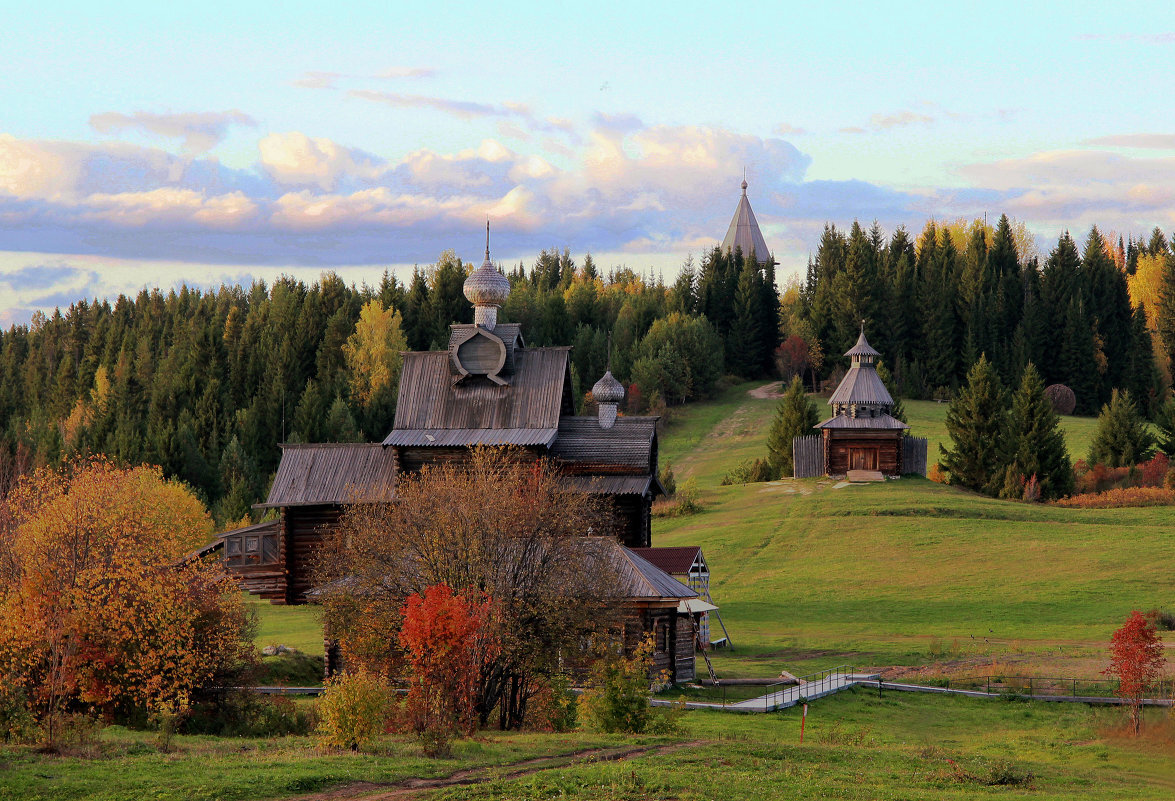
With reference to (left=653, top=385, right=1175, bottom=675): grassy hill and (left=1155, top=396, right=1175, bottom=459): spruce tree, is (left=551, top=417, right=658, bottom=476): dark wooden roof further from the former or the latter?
(left=1155, top=396, right=1175, bottom=459): spruce tree

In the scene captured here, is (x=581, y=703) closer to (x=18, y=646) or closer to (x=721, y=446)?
(x=18, y=646)

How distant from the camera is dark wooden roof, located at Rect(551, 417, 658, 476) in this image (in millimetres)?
45969

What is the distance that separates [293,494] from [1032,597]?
27303 mm

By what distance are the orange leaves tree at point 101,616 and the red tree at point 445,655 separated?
Result: 17.8 feet

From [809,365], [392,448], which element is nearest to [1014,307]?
[809,365]

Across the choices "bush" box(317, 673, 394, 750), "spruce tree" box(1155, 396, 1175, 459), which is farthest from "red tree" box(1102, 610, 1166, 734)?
"spruce tree" box(1155, 396, 1175, 459)

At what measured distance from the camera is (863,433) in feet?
218

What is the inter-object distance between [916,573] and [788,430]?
80.3ft

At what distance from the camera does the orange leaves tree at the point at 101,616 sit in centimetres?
2570

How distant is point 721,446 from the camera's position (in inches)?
3435

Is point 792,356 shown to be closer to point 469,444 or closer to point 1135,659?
point 469,444

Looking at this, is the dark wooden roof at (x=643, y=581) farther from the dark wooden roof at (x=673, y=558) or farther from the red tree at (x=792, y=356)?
the red tree at (x=792, y=356)

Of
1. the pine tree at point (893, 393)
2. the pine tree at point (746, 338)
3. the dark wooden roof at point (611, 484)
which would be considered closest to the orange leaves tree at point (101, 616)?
the dark wooden roof at point (611, 484)

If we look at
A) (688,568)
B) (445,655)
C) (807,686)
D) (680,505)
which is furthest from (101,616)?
(680,505)
